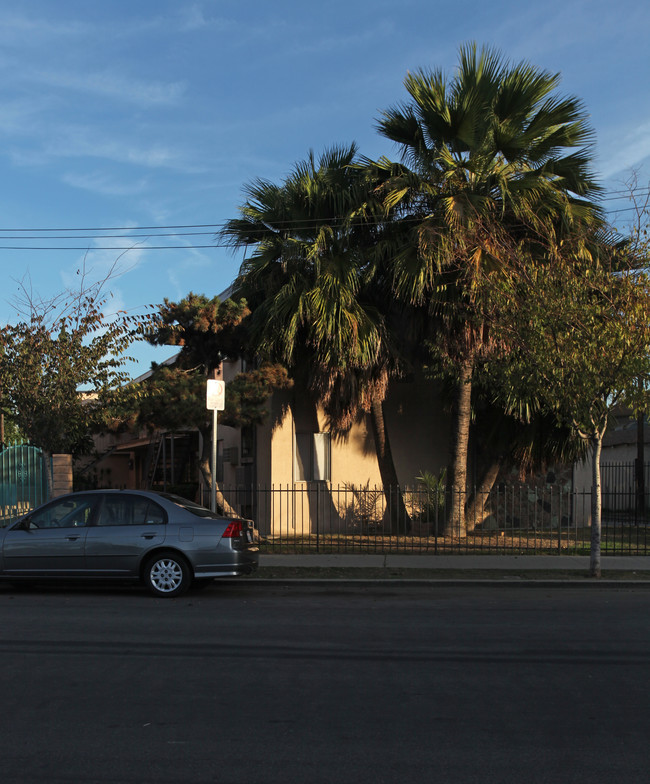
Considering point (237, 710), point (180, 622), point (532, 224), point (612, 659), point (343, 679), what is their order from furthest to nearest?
point (532, 224) < point (180, 622) < point (612, 659) < point (343, 679) < point (237, 710)

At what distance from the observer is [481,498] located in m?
19.6

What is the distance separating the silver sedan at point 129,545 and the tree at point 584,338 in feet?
17.7

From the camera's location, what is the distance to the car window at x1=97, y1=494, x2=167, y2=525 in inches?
431

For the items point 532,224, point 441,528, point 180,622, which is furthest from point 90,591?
point 532,224

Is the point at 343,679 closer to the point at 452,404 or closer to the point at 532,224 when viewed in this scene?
the point at 532,224

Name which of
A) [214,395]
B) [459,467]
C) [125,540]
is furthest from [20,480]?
[459,467]

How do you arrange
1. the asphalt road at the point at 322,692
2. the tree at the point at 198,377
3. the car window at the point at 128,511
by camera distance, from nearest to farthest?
the asphalt road at the point at 322,692
the car window at the point at 128,511
the tree at the point at 198,377

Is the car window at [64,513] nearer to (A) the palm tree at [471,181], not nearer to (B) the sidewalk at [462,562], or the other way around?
(B) the sidewalk at [462,562]

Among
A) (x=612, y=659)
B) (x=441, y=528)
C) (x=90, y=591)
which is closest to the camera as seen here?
(x=612, y=659)

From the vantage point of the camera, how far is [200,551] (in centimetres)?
1071

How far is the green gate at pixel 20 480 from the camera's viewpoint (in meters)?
17.1

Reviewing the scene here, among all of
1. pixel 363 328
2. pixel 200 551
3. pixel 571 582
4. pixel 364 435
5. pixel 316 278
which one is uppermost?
pixel 316 278

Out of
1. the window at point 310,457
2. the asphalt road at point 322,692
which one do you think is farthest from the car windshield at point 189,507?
the window at point 310,457

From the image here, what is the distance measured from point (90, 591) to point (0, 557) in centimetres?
135
